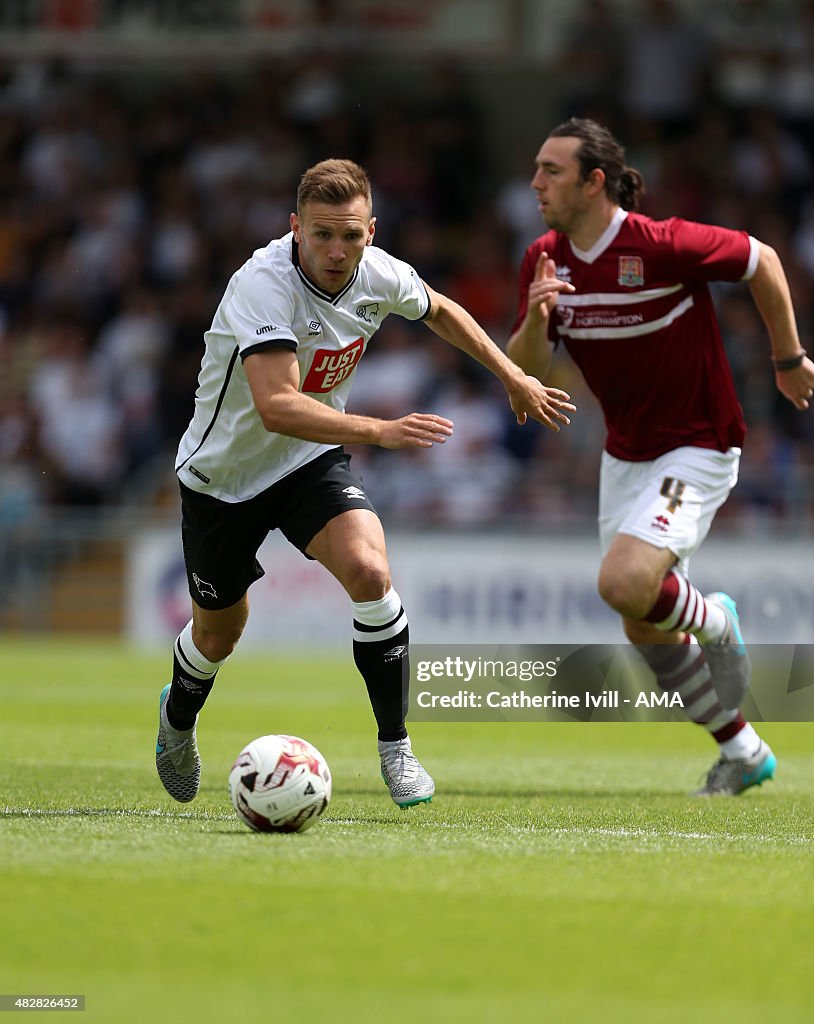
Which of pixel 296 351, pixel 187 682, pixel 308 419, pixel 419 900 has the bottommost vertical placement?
pixel 187 682

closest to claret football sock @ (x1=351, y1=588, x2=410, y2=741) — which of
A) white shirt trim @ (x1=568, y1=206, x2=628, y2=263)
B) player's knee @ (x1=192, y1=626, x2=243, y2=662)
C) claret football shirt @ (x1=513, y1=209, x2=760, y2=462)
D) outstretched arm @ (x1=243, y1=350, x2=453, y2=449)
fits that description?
player's knee @ (x1=192, y1=626, x2=243, y2=662)

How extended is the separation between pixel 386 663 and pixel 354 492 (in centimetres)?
67

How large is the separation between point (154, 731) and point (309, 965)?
6434mm

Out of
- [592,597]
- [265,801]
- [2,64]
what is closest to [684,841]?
[265,801]

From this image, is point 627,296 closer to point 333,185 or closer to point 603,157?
point 603,157

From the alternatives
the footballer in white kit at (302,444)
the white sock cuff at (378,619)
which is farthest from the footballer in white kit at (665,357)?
the white sock cuff at (378,619)

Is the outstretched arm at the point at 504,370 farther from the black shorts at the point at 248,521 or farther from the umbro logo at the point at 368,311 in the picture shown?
the black shorts at the point at 248,521

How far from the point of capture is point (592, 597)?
1673 centimetres

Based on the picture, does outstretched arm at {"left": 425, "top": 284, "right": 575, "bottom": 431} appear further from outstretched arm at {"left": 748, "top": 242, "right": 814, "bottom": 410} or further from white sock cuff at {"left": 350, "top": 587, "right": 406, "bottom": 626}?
outstretched arm at {"left": 748, "top": 242, "right": 814, "bottom": 410}

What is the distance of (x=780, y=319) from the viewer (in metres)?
7.47

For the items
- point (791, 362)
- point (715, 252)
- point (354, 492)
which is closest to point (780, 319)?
point (791, 362)

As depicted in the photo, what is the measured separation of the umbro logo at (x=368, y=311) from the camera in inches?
259

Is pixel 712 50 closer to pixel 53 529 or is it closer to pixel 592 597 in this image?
pixel 592 597

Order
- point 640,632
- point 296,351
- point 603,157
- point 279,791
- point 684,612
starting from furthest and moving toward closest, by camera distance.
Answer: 1. point 640,632
2. point 603,157
3. point 684,612
4. point 296,351
5. point 279,791
